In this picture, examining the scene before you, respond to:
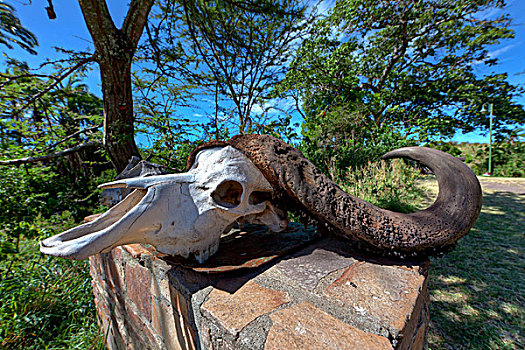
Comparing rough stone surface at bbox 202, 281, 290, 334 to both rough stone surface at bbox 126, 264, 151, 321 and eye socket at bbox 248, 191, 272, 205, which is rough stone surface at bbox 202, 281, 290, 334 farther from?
rough stone surface at bbox 126, 264, 151, 321

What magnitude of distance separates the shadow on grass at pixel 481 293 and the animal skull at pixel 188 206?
204cm

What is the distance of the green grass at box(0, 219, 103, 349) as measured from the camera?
2240 millimetres

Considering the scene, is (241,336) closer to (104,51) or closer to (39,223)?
(104,51)

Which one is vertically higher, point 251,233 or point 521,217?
point 251,233

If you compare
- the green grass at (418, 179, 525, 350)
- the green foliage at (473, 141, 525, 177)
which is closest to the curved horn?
the green grass at (418, 179, 525, 350)

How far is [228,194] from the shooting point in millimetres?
1189

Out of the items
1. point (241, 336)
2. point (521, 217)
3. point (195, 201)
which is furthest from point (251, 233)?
point (521, 217)

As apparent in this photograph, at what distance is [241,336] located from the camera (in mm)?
722

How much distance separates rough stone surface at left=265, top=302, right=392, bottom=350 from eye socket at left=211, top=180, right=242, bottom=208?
1.90ft

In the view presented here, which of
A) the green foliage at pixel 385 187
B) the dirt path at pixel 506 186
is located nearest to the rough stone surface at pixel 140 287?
→ the green foliage at pixel 385 187

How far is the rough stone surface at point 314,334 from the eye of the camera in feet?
2.14

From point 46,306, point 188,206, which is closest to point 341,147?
point 188,206

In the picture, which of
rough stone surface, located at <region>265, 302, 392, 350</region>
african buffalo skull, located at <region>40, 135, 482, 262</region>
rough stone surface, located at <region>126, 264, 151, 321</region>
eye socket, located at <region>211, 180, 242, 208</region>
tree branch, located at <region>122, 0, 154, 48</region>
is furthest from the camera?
tree branch, located at <region>122, 0, 154, 48</region>

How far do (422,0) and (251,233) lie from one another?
12278 millimetres
